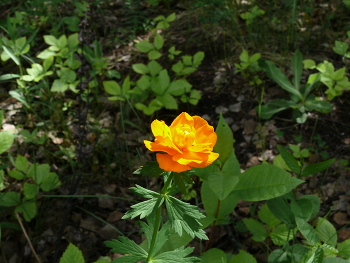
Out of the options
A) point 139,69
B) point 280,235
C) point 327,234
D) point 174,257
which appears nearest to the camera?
point 174,257

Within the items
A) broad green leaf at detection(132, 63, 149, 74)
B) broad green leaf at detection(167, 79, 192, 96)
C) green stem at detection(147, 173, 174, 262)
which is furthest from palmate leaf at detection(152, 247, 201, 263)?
broad green leaf at detection(132, 63, 149, 74)

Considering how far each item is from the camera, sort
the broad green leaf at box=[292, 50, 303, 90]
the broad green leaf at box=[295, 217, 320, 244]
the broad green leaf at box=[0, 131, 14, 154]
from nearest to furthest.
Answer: the broad green leaf at box=[295, 217, 320, 244]
the broad green leaf at box=[0, 131, 14, 154]
the broad green leaf at box=[292, 50, 303, 90]

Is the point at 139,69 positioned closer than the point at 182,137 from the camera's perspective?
No

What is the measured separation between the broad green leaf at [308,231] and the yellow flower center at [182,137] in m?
0.80

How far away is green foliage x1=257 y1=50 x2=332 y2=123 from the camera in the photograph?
2446mm

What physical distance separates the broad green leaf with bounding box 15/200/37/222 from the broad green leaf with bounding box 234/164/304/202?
1209mm

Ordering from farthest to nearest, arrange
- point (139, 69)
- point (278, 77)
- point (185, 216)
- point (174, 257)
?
point (139, 69) < point (278, 77) < point (174, 257) < point (185, 216)

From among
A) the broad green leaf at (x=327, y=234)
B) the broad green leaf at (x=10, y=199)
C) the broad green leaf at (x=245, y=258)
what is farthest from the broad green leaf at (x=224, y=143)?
the broad green leaf at (x=10, y=199)

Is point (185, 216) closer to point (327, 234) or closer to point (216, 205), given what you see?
point (216, 205)

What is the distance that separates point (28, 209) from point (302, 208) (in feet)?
5.08

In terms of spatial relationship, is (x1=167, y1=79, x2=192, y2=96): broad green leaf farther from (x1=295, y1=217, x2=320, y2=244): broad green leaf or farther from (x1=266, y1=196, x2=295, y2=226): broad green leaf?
(x1=295, y1=217, x2=320, y2=244): broad green leaf

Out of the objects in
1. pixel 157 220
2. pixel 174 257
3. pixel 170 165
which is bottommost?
pixel 174 257

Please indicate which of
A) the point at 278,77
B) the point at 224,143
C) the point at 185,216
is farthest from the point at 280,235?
the point at 278,77

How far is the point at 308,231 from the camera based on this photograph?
141 cm
